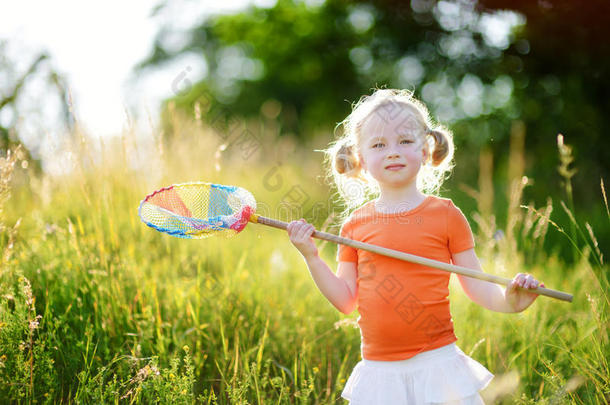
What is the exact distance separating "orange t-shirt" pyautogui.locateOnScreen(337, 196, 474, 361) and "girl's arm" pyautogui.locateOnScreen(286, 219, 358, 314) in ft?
0.21

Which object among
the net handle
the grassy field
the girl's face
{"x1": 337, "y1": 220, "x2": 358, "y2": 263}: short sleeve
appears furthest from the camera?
the grassy field

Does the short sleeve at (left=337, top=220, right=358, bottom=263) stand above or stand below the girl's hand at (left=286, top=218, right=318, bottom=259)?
below

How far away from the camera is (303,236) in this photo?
2061 mm

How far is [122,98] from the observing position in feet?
10.6

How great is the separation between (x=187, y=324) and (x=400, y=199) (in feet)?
5.02

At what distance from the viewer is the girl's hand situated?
6.76 feet

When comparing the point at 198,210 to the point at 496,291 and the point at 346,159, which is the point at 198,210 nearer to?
the point at 346,159

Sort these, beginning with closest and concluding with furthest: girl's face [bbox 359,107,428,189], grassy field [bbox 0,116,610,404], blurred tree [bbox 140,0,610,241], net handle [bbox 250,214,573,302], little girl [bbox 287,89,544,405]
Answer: net handle [bbox 250,214,573,302] < little girl [bbox 287,89,544,405] < girl's face [bbox 359,107,428,189] < grassy field [bbox 0,116,610,404] < blurred tree [bbox 140,0,610,241]

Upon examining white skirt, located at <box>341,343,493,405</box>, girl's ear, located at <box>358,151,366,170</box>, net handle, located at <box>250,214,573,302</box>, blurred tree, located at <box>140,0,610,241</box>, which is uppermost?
blurred tree, located at <box>140,0,610,241</box>

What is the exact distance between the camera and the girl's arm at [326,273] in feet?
6.79

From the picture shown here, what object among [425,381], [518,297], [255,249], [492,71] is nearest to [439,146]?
[518,297]

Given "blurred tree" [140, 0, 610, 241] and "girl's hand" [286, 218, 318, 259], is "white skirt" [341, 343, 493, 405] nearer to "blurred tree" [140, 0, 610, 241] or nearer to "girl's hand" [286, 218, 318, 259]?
"girl's hand" [286, 218, 318, 259]

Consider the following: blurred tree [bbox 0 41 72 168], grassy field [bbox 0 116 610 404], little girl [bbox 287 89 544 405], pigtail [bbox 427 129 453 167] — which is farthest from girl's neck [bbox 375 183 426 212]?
blurred tree [bbox 0 41 72 168]

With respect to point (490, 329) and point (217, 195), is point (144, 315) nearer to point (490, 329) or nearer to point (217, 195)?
point (217, 195)
